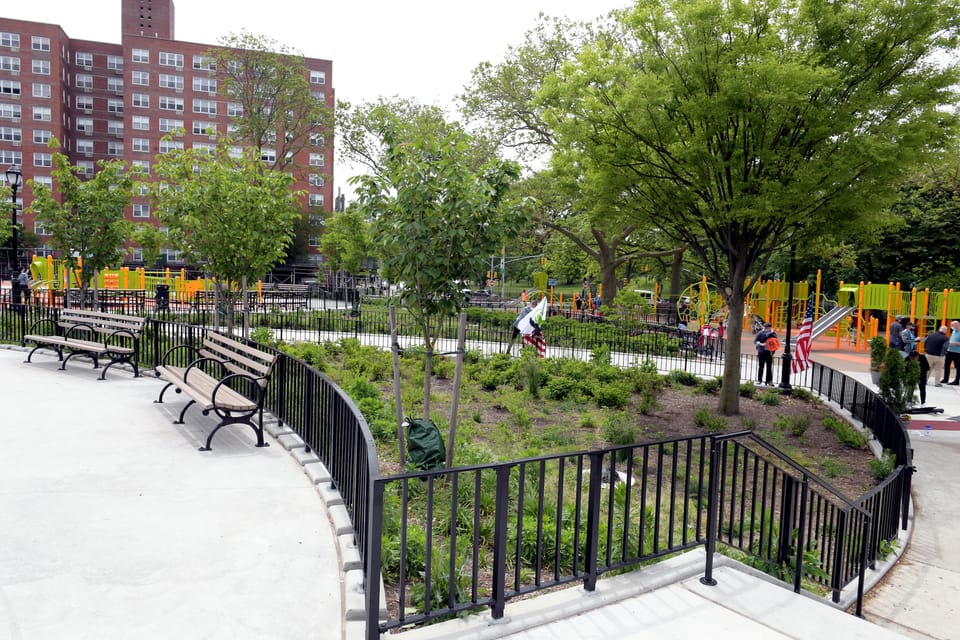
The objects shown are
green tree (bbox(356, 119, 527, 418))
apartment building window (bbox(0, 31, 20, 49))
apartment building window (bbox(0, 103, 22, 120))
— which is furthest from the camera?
apartment building window (bbox(0, 103, 22, 120))

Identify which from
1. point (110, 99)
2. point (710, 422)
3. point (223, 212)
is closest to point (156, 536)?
point (223, 212)

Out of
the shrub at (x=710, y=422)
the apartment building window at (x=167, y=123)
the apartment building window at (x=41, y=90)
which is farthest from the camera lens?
the apartment building window at (x=167, y=123)

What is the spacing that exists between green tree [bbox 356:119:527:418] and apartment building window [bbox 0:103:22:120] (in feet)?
240

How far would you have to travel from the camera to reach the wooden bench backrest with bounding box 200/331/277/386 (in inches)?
305

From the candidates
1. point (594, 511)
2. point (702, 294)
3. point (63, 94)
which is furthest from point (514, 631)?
point (63, 94)

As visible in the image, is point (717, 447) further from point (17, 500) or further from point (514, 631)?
point (17, 500)

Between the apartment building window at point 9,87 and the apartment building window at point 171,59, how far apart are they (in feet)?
42.4

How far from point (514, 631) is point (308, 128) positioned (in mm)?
55390

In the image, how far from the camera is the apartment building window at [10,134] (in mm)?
64188

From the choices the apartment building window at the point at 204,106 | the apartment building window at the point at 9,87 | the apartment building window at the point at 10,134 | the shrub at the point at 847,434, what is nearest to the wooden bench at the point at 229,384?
the shrub at the point at 847,434

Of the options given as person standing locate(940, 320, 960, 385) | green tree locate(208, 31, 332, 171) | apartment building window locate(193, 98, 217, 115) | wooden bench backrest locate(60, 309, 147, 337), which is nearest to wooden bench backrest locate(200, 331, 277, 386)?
wooden bench backrest locate(60, 309, 147, 337)

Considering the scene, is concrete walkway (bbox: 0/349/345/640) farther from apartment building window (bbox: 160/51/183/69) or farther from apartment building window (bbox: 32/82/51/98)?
apartment building window (bbox: 32/82/51/98)

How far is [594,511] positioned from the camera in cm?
434

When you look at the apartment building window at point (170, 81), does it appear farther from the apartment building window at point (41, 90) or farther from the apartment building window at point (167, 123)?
the apartment building window at point (41, 90)
